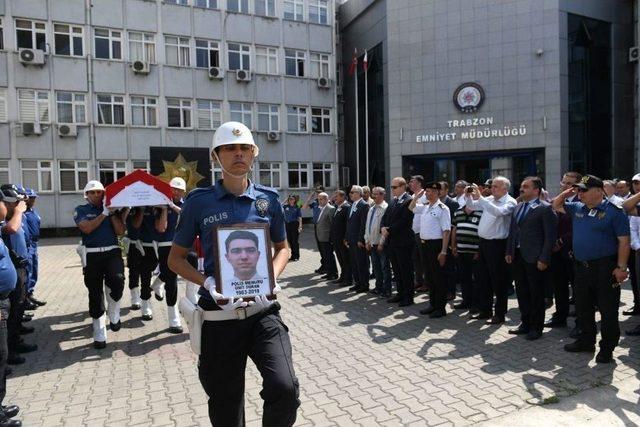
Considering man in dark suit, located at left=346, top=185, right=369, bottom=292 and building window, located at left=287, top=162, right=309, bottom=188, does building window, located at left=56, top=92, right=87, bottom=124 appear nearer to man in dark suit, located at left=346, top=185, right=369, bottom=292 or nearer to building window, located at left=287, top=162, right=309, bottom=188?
building window, located at left=287, top=162, right=309, bottom=188

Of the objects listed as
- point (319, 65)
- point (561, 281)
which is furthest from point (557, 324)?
point (319, 65)

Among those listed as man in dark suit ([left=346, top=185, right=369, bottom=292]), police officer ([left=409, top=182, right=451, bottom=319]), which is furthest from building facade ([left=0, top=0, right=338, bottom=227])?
police officer ([left=409, top=182, right=451, bottom=319])

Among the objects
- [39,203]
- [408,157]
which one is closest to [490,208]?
[408,157]

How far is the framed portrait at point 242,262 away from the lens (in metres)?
2.77

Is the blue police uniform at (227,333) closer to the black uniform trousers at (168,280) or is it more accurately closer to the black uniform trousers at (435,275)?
the black uniform trousers at (168,280)

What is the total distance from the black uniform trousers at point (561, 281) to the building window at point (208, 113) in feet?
78.3

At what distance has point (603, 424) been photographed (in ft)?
12.8

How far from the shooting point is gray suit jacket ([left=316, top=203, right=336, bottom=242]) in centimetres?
1149

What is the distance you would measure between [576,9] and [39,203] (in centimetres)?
2883

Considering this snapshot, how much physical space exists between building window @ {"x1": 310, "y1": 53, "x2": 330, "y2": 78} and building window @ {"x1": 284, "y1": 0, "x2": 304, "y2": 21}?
2439 millimetres

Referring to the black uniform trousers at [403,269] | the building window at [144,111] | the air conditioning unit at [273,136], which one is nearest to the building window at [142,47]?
the building window at [144,111]

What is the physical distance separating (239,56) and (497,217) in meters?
25.0

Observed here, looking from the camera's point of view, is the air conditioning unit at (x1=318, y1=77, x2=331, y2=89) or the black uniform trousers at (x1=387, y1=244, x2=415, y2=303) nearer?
the black uniform trousers at (x1=387, y1=244, x2=415, y2=303)

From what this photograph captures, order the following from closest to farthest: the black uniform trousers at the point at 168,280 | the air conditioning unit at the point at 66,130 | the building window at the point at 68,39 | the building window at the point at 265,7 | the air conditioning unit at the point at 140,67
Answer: the black uniform trousers at the point at 168,280
the air conditioning unit at the point at 66,130
the building window at the point at 68,39
the air conditioning unit at the point at 140,67
the building window at the point at 265,7
